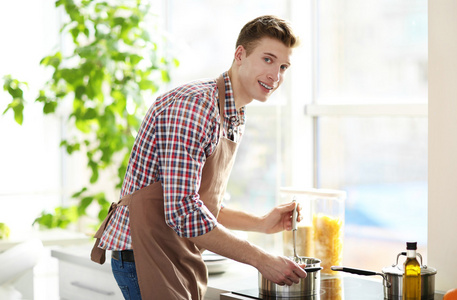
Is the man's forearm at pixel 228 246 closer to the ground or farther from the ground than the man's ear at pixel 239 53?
closer to the ground

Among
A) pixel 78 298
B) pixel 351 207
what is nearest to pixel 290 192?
pixel 351 207

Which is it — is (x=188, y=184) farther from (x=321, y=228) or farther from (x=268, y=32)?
(x=321, y=228)

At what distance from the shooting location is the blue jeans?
1.80 meters

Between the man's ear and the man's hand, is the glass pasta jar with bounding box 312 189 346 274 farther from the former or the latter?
the man's ear

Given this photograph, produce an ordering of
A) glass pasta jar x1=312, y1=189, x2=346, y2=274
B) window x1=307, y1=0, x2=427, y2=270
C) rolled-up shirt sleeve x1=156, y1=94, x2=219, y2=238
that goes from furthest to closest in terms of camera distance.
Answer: window x1=307, y1=0, x2=427, y2=270
glass pasta jar x1=312, y1=189, x2=346, y2=274
rolled-up shirt sleeve x1=156, y1=94, x2=219, y2=238

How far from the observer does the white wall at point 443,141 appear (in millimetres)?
1876

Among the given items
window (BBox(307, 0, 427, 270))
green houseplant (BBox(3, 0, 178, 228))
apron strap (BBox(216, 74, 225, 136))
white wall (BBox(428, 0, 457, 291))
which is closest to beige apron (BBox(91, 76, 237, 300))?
apron strap (BBox(216, 74, 225, 136))

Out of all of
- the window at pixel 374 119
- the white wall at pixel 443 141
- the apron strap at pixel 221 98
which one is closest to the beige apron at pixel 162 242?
the apron strap at pixel 221 98

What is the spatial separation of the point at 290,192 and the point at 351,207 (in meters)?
0.32

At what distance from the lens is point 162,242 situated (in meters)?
1.76

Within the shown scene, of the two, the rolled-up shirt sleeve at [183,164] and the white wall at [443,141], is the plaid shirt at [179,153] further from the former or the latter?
the white wall at [443,141]

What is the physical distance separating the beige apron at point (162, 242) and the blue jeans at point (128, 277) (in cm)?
5

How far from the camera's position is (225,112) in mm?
1826

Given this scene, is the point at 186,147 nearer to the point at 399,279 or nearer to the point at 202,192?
the point at 202,192
